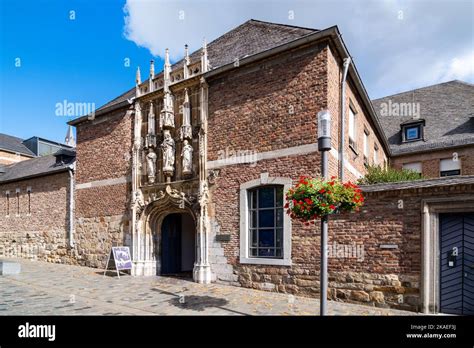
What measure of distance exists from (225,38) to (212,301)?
998 cm

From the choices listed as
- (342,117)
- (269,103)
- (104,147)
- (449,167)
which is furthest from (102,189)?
(449,167)

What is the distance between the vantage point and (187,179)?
1113 centimetres

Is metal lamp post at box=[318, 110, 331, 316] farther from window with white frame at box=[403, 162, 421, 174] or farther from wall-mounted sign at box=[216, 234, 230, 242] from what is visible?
window with white frame at box=[403, 162, 421, 174]

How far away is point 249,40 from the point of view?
11719mm

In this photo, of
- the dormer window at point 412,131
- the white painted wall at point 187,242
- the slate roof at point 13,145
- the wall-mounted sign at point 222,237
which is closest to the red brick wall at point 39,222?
the white painted wall at point 187,242

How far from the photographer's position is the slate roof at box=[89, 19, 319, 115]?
1041 cm

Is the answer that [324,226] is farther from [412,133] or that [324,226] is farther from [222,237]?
[412,133]

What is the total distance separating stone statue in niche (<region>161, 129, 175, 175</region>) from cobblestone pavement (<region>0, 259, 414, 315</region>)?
366 cm

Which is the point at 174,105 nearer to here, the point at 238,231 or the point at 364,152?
the point at 238,231

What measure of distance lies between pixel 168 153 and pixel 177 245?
3.91m

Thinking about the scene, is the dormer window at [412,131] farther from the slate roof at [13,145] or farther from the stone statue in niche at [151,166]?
the slate roof at [13,145]

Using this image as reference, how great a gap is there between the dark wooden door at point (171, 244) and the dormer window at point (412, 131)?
16.1 meters

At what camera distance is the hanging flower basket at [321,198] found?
535 centimetres

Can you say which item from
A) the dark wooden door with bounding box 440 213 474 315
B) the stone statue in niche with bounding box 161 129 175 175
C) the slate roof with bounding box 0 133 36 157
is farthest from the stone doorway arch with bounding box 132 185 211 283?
the slate roof with bounding box 0 133 36 157
